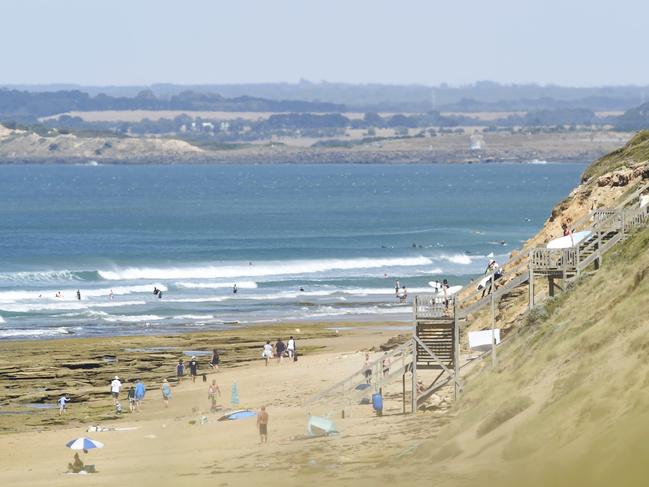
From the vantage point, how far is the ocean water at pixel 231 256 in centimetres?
6738

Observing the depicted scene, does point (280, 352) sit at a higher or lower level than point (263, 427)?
lower

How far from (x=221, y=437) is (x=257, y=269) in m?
55.1

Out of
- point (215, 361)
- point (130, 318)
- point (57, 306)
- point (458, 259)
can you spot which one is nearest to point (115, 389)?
point (215, 361)

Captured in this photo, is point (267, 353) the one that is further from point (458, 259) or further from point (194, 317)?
point (458, 259)

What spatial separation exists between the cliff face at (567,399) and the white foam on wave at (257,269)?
52780mm

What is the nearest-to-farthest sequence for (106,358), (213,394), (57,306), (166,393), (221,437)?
(221,437) < (213,394) < (166,393) < (106,358) < (57,306)

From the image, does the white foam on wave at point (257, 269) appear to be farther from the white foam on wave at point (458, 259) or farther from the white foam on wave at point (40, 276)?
the white foam on wave at point (40, 276)

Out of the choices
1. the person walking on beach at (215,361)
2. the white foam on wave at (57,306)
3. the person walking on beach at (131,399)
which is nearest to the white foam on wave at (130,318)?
the white foam on wave at (57,306)

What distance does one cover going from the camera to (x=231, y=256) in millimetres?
96250

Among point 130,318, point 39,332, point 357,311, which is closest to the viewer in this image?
point 39,332

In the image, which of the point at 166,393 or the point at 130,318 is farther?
the point at 130,318

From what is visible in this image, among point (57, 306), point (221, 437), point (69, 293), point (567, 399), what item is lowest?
point (69, 293)

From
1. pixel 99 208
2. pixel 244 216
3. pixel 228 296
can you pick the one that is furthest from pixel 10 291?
pixel 99 208

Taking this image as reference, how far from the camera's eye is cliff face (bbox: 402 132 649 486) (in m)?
23.1
